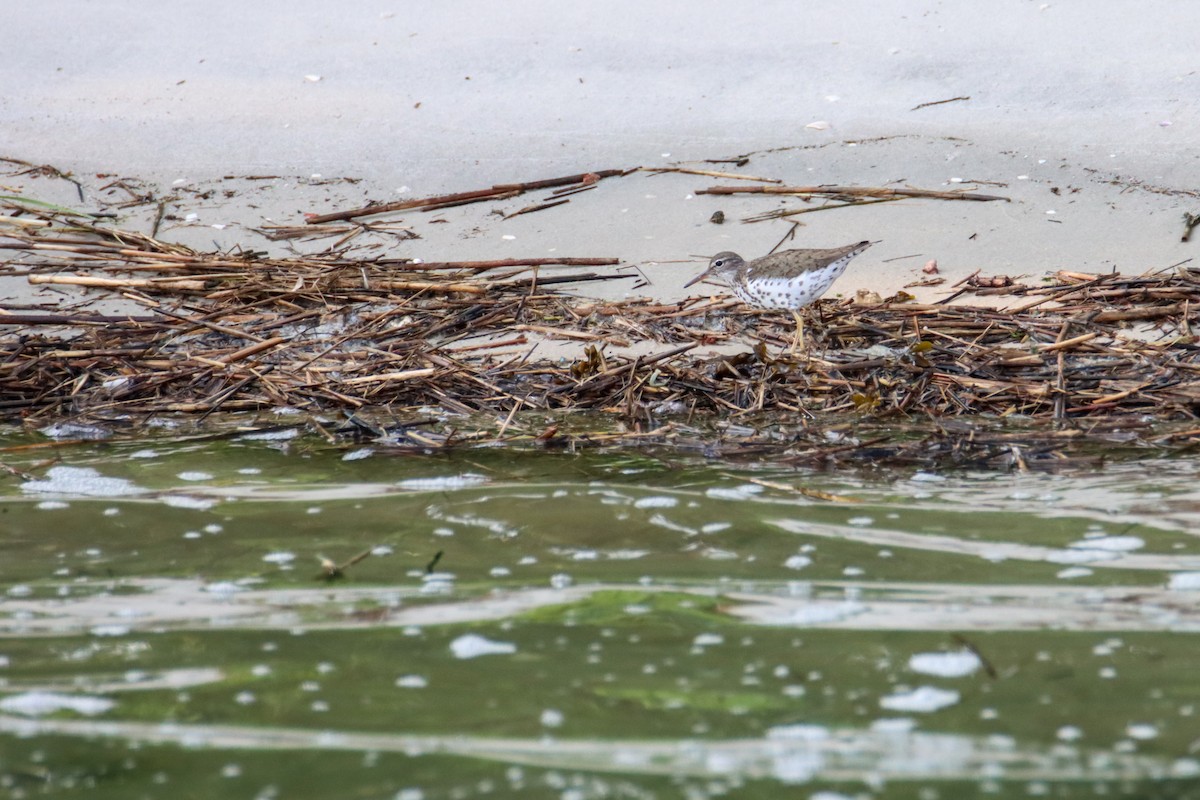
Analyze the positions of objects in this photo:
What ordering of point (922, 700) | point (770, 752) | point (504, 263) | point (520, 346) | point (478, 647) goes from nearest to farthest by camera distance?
1. point (770, 752)
2. point (922, 700)
3. point (478, 647)
4. point (520, 346)
5. point (504, 263)

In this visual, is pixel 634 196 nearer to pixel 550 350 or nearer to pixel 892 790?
pixel 550 350

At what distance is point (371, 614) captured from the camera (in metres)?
2.55

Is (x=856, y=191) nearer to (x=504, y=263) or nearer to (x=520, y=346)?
(x=504, y=263)

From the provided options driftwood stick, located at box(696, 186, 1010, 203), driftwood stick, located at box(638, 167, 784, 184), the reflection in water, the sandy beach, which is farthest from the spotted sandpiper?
the reflection in water

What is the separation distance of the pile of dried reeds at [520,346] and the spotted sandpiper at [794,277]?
0.57ft

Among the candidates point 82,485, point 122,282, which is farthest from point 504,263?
point 82,485

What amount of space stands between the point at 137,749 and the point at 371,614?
2.08ft

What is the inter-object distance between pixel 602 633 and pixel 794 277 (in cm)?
288

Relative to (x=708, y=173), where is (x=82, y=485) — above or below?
below

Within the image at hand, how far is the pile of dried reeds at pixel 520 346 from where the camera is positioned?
4473mm

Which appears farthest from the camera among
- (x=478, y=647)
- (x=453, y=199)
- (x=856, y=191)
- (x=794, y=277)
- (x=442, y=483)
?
(x=453, y=199)

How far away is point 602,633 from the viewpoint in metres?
2.42

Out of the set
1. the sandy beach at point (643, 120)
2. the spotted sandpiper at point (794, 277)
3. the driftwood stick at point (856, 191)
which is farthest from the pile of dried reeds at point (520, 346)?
the driftwood stick at point (856, 191)

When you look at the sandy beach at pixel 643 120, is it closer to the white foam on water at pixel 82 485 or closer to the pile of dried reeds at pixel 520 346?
the pile of dried reeds at pixel 520 346
